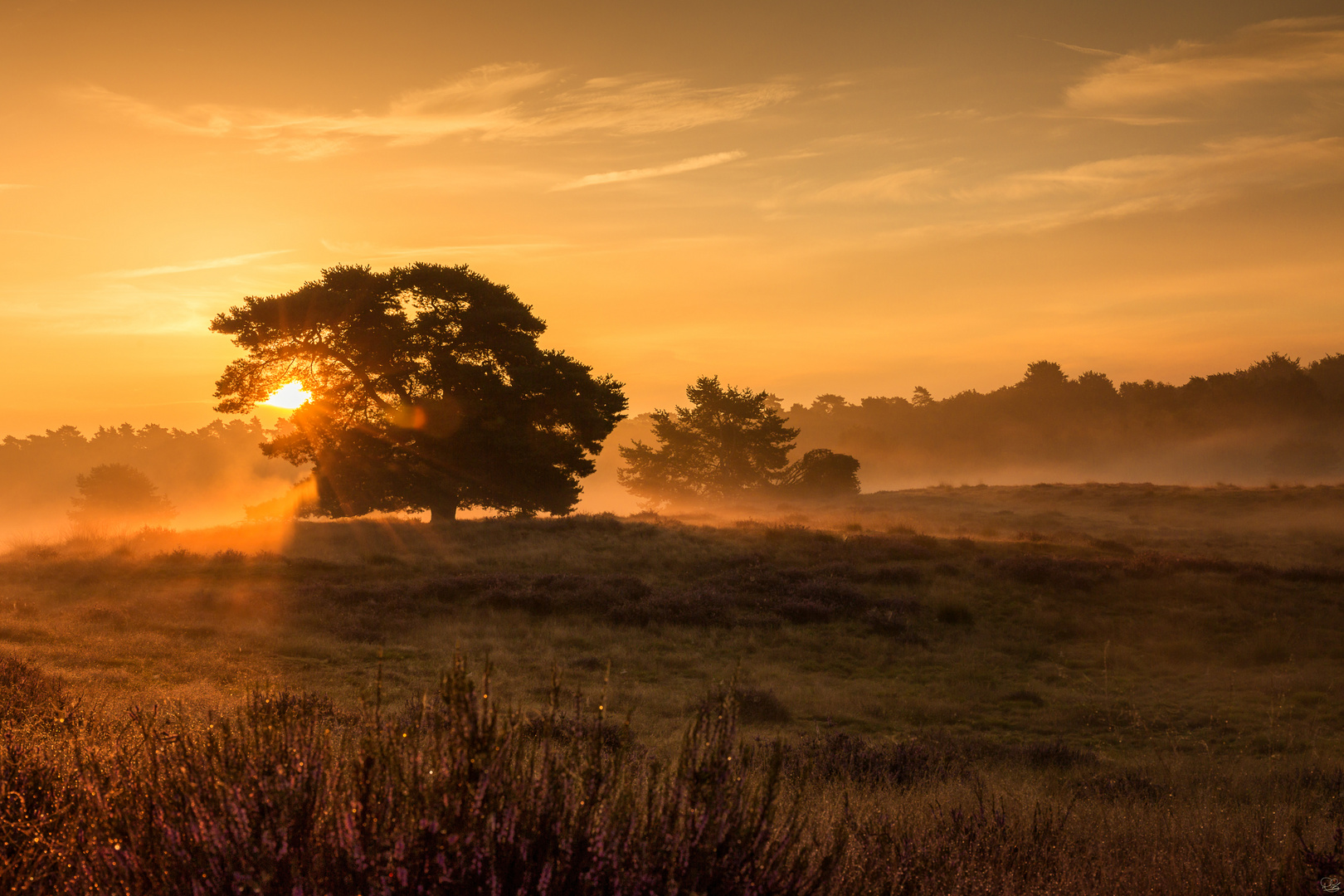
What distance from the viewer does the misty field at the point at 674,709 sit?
2713 millimetres

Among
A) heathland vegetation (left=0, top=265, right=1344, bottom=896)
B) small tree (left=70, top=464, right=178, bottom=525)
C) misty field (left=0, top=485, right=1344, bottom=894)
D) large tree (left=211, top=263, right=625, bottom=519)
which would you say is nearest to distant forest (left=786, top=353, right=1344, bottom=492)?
heathland vegetation (left=0, top=265, right=1344, bottom=896)

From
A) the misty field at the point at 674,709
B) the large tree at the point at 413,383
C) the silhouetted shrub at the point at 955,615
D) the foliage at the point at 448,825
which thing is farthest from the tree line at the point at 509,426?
the foliage at the point at 448,825

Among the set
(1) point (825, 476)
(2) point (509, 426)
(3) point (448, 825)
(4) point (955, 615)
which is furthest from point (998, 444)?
(3) point (448, 825)

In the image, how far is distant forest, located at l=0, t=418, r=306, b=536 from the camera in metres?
104

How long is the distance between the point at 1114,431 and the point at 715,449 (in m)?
45.3

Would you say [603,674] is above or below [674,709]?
below

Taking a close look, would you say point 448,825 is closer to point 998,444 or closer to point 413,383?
point 413,383

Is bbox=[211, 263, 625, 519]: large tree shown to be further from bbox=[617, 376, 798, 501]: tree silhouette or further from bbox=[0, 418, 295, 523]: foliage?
bbox=[0, 418, 295, 523]: foliage

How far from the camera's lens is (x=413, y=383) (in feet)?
97.2

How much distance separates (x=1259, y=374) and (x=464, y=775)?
89.5m

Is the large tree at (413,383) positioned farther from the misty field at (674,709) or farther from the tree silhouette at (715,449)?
the tree silhouette at (715,449)

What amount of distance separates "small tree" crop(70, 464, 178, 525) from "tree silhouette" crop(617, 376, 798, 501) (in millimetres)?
43841

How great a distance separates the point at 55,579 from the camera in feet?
58.6

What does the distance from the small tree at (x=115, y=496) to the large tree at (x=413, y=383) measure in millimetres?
49652
